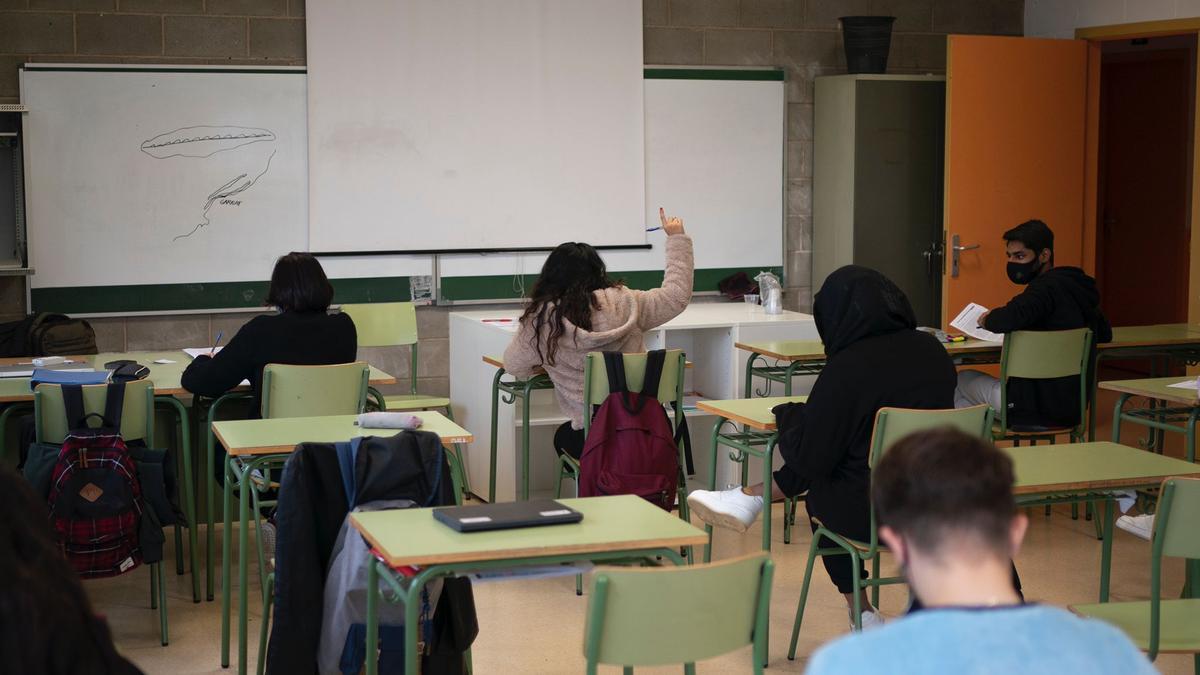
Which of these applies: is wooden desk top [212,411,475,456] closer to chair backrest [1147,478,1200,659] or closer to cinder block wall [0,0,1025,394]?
chair backrest [1147,478,1200,659]

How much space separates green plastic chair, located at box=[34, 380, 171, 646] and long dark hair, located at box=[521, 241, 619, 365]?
4.51ft

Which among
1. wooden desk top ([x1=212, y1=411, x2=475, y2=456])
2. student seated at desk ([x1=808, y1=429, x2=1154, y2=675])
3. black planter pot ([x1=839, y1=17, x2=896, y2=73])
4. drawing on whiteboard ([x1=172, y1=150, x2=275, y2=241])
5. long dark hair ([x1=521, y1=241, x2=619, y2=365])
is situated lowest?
wooden desk top ([x1=212, y1=411, x2=475, y2=456])

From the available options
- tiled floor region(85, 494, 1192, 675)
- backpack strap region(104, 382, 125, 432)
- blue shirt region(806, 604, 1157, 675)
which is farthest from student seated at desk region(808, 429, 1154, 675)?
backpack strap region(104, 382, 125, 432)

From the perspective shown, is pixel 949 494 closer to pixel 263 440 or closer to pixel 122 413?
pixel 263 440

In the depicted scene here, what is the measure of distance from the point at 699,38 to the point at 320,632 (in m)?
5.02

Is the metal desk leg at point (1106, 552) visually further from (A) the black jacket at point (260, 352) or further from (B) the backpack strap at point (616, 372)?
(A) the black jacket at point (260, 352)

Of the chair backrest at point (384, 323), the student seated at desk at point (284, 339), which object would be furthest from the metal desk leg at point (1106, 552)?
the chair backrest at point (384, 323)

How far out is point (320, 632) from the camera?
3.16 metres

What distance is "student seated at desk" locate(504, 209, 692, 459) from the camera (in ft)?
15.7

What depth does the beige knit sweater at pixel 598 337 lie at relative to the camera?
483cm

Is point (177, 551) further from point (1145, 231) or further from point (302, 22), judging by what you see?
point (1145, 231)

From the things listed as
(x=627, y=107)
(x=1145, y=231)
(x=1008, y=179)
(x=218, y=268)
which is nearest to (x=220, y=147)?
(x=218, y=268)

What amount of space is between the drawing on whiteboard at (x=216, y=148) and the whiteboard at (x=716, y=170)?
1.52 meters

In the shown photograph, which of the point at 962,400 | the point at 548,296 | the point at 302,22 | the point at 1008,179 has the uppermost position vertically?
the point at 302,22
